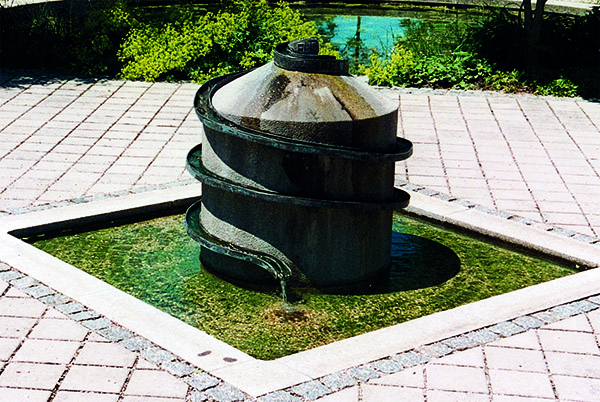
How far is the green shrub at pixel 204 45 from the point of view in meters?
12.7

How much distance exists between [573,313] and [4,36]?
393 inches

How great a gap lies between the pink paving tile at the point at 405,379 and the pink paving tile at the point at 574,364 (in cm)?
80

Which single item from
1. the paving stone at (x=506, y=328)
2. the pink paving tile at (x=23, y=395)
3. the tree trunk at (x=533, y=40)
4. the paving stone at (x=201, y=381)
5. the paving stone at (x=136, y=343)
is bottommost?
the pink paving tile at (x=23, y=395)

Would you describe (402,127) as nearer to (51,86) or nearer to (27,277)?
(51,86)

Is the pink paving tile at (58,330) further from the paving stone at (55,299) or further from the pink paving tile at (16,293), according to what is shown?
the pink paving tile at (16,293)

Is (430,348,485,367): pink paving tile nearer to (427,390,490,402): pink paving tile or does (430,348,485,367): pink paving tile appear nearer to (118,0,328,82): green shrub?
(427,390,490,402): pink paving tile

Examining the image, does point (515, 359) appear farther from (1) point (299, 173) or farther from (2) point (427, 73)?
(2) point (427, 73)

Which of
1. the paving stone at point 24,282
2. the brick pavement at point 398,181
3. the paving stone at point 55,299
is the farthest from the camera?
the paving stone at point 24,282

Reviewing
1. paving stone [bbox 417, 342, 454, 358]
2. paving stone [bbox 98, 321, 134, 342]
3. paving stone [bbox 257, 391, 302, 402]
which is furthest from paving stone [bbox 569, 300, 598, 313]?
paving stone [bbox 98, 321, 134, 342]

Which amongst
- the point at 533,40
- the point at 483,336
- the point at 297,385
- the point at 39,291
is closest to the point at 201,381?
the point at 297,385

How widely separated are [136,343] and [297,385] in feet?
3.51

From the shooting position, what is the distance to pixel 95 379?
510cm

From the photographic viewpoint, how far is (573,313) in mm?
6062

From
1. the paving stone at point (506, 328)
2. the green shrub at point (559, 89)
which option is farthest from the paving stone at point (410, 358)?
the green shrub at point (559, 89)
